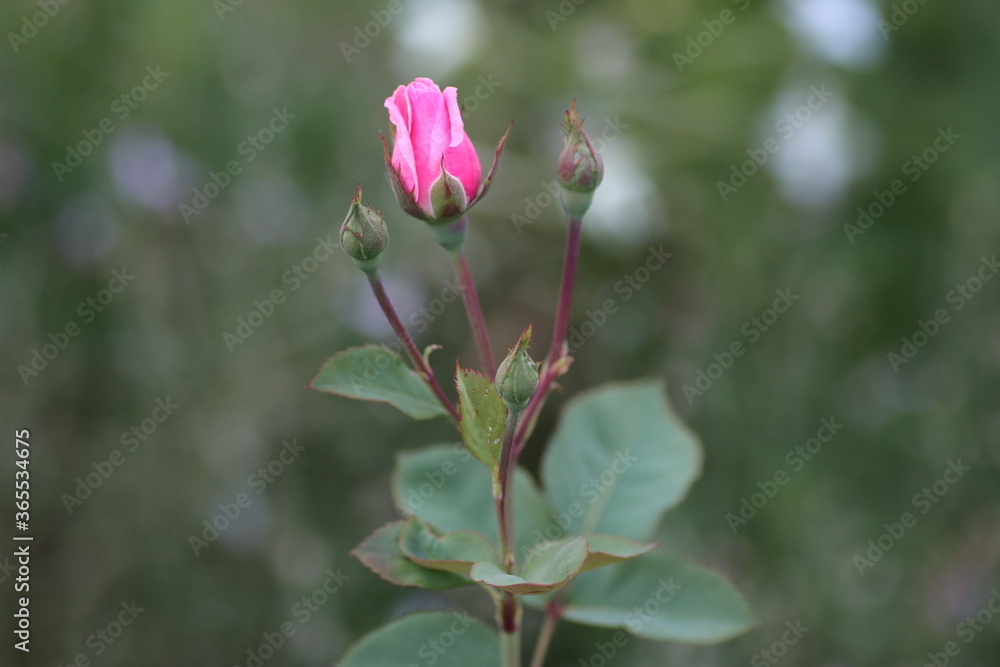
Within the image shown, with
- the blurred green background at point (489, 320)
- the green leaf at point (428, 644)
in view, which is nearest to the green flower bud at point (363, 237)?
the green leaf at point (428, 644)

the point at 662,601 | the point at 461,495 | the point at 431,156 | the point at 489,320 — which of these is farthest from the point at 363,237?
the point at 489,320

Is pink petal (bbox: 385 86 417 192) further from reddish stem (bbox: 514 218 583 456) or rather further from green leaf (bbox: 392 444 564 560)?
green leaf (bbox: 392 444 564 560)

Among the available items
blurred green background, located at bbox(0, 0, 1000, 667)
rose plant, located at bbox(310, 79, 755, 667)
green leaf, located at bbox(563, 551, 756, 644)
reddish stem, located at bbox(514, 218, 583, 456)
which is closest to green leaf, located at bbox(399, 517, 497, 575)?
rose plant, located at bbox(310, 79, 755, 667)

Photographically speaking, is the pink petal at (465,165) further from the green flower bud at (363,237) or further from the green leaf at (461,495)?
the green leaf at (461,495)

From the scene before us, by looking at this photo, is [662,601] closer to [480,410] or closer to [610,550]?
[610,550]

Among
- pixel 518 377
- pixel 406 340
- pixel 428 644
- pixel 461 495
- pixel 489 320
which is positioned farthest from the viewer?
pixel 489 320
